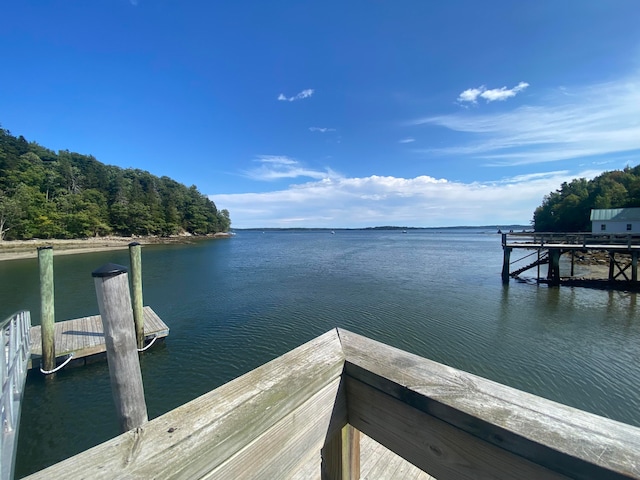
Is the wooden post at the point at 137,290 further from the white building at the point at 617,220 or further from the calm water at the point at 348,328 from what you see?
the white building at the point at 617,220

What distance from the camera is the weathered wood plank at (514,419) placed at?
59cm

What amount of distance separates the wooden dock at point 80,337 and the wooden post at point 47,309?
0.24 metres

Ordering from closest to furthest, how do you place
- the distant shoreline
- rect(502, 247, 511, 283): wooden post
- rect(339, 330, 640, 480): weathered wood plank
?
rect(339, 330, 640, 480): weathered wood plank, rect(502, 247, 511, 283): wooden post, the distant shoreline

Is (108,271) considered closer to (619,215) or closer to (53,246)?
(53,246)

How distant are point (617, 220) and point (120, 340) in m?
55.8

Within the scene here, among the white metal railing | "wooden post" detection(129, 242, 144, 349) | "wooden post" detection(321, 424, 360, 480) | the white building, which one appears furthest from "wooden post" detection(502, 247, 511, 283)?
the white building

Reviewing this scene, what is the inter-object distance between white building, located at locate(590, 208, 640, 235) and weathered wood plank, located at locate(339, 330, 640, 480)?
5106cm

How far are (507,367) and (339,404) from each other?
8887mm

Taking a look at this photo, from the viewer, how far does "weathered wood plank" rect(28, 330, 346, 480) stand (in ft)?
2.01

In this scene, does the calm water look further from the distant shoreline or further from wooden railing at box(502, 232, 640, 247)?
the distant shoreline

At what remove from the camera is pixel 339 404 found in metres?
1.05

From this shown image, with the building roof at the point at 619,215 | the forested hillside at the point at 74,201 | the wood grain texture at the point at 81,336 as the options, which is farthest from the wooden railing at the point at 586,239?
the forested hillside at the point at 74,201

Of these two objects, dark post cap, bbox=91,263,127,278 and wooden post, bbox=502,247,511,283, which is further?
wooden post, bbox=502,247,511,283

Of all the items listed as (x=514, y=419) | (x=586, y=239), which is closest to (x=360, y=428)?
(x=514, y=419)
